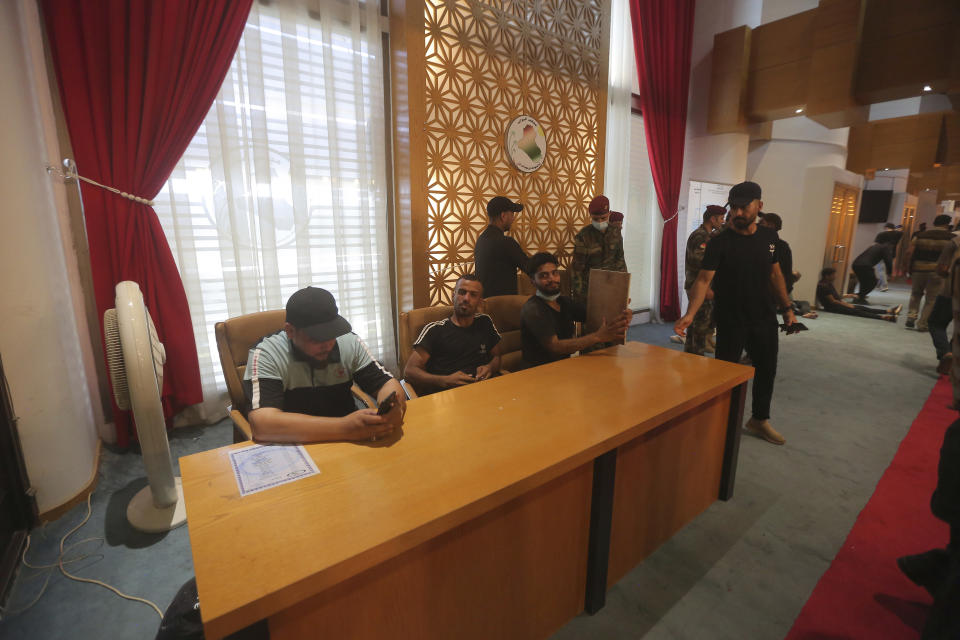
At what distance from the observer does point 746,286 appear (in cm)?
256

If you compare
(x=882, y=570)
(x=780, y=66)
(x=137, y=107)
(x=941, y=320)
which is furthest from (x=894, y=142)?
(x=137, y=107)

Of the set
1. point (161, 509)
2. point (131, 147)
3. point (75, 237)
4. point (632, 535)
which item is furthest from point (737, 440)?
point (75, 237)

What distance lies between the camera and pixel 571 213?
4.46m

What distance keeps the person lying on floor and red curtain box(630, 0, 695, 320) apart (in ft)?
10.7

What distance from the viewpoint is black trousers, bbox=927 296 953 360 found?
3771mm

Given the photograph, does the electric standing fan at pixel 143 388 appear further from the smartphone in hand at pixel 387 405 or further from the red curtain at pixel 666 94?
the red curtain at pixel 666 94

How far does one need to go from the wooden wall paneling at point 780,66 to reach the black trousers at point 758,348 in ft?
13.5

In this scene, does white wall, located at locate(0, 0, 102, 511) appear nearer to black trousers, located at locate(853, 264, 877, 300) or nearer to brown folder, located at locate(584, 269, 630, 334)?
brown folder, located at locate(584, 269, 630, 334)

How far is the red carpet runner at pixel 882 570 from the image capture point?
147 cm

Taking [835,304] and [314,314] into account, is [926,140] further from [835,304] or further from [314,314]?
[314,314]

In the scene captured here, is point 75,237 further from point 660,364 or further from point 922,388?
point 922,388

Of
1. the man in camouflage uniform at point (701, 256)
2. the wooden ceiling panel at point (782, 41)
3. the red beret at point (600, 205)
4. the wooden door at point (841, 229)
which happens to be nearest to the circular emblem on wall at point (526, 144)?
the red beret at point (600, 205)

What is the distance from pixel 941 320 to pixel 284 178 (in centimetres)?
552

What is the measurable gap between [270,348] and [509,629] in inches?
46.5
